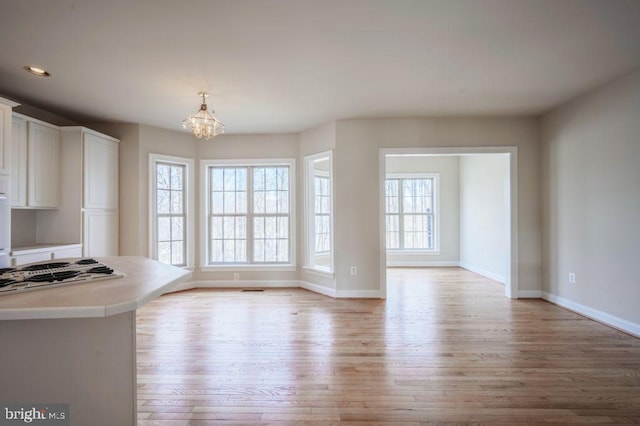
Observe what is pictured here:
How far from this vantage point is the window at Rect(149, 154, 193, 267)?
477 centimetres

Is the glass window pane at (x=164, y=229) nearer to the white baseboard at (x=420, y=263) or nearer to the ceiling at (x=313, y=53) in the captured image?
the ceiling at (x=313, y=53)

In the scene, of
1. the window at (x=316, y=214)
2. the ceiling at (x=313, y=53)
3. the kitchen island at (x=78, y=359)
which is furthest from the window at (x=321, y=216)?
the kitchen island at (x=78, y=359)

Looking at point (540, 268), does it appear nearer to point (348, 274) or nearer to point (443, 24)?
point (348, 274)

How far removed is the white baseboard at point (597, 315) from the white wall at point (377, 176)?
0.95ft

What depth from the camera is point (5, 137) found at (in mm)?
2859

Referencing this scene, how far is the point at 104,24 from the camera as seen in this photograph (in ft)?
7.20

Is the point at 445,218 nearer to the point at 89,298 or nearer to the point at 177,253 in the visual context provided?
the point at 177,253

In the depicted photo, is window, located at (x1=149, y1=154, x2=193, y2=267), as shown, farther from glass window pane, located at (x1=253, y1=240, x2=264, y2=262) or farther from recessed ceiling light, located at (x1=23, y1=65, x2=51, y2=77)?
recessed ceiling light, located at (x1=23, y1=65, x2=51, y2=77)

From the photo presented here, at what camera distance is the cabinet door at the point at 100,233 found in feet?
13.1

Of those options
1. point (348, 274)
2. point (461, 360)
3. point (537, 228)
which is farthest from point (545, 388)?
point (537, 228)

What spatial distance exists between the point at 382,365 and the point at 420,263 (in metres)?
4.98

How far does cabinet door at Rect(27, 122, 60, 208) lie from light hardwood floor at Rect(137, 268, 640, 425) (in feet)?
5.96

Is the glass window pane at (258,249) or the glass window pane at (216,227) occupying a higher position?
the glass window pane at (216,227)

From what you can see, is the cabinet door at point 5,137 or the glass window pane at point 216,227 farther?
the glass window pane at point 216,227
